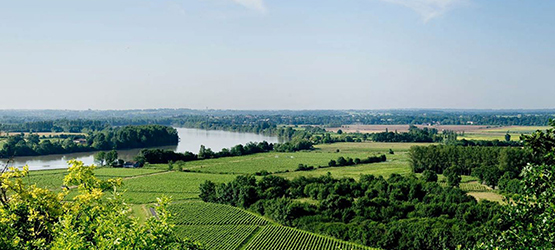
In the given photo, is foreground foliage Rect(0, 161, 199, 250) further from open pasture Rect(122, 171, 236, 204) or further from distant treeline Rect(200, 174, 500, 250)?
open pasture Rect(122, 171, 236, 204)

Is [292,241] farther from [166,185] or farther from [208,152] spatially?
[208,152]

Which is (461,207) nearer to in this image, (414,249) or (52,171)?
(414,249)

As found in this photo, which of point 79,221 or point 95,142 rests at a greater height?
point 79,221

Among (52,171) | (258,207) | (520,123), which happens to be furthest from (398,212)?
(520,123)

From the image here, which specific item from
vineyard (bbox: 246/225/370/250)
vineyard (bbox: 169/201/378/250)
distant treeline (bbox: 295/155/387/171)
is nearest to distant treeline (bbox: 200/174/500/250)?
vineyard (bbox: 246/225/370/250)

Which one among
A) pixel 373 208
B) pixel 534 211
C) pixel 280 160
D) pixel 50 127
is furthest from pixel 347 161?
pixel 50 127

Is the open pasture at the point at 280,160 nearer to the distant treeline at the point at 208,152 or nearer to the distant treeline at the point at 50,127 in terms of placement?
the distant treeline at the point at 208,152

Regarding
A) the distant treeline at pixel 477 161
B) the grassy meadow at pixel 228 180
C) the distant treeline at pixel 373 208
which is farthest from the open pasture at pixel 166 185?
the distant treeline at pixel 477 161
